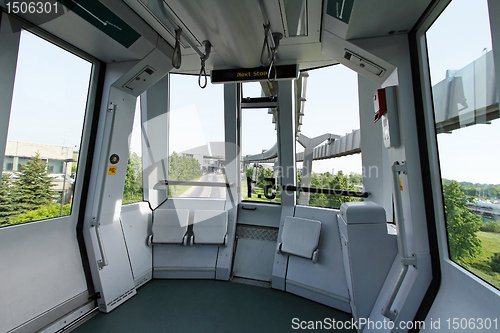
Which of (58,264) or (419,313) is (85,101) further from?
(419,313)

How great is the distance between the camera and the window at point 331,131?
3.34 m

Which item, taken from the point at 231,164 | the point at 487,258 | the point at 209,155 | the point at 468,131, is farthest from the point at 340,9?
the point at 209,155

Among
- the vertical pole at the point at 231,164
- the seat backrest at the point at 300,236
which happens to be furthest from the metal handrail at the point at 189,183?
the seat backrest at the point at 300,236

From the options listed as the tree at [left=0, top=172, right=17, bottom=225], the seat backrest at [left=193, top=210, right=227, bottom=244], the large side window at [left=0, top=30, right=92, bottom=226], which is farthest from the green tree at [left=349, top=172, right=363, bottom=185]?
the tree at [left=0, top=172, right=17, bottom=225]

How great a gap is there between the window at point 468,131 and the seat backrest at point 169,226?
317 cm

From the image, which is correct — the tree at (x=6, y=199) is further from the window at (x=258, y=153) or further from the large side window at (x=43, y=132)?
the window at (x=258, y=153)

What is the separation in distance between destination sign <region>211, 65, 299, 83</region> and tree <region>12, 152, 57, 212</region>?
2.11 m

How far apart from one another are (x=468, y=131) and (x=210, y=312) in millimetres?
2840

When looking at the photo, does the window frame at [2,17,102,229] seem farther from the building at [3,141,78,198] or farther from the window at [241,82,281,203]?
the window at [241,82,281,203]

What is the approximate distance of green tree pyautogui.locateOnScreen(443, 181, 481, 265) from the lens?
147 cm

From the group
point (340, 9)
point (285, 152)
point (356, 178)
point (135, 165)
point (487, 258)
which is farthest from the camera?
point (135, 165)

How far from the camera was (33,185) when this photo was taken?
2295mm

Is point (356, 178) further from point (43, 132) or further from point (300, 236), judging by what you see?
point (43, 132)

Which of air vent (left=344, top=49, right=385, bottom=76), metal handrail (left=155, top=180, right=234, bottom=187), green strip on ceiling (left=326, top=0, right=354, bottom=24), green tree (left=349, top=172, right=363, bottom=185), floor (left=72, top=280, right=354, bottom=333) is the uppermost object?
green strip on ceiling (left=326, top=0, right=354, bottom=24)
